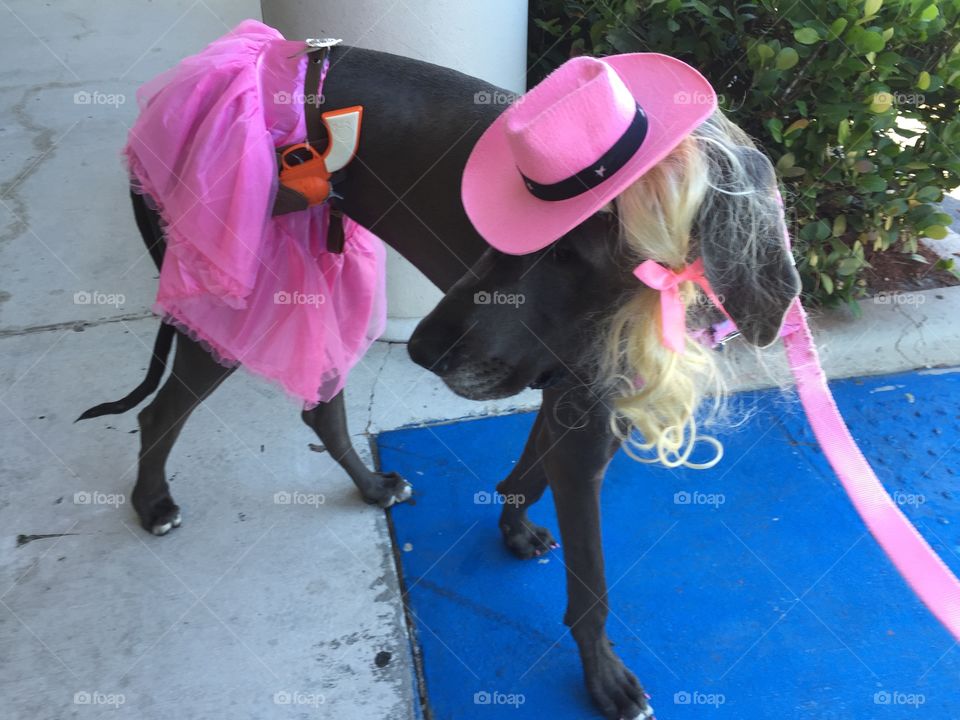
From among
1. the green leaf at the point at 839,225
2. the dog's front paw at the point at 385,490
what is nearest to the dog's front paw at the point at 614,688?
the dog's front paw at the point at 385,490

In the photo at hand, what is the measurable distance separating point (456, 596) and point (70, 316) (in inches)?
88.9

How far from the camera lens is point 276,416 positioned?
2910 mm

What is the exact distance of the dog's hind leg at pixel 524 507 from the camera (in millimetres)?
2254

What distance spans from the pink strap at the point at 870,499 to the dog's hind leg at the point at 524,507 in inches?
37.2

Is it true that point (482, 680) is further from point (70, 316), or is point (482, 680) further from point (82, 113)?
point (82, 113)

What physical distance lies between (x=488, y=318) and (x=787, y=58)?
2.05m

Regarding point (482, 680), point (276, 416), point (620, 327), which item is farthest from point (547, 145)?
point (276, 416)

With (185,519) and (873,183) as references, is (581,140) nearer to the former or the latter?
(185,519)

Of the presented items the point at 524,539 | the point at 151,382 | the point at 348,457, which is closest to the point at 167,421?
the point at 151,382

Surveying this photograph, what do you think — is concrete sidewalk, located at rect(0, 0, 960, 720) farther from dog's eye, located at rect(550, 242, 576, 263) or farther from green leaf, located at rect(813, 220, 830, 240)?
dog's eye, located at rect(550, 242, 576, 263)

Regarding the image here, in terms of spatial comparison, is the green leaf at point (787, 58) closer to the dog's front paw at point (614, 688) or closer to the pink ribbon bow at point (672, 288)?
the pink ribbon bow at point (672, 288)

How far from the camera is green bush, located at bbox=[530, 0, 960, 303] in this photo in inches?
111

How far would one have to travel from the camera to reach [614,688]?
6.36ft

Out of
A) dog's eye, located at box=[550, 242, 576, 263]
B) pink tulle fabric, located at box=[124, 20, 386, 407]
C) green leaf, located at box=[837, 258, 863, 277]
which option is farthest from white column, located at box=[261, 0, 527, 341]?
dog's eye, located at box=[550, 242, 576, 263]
